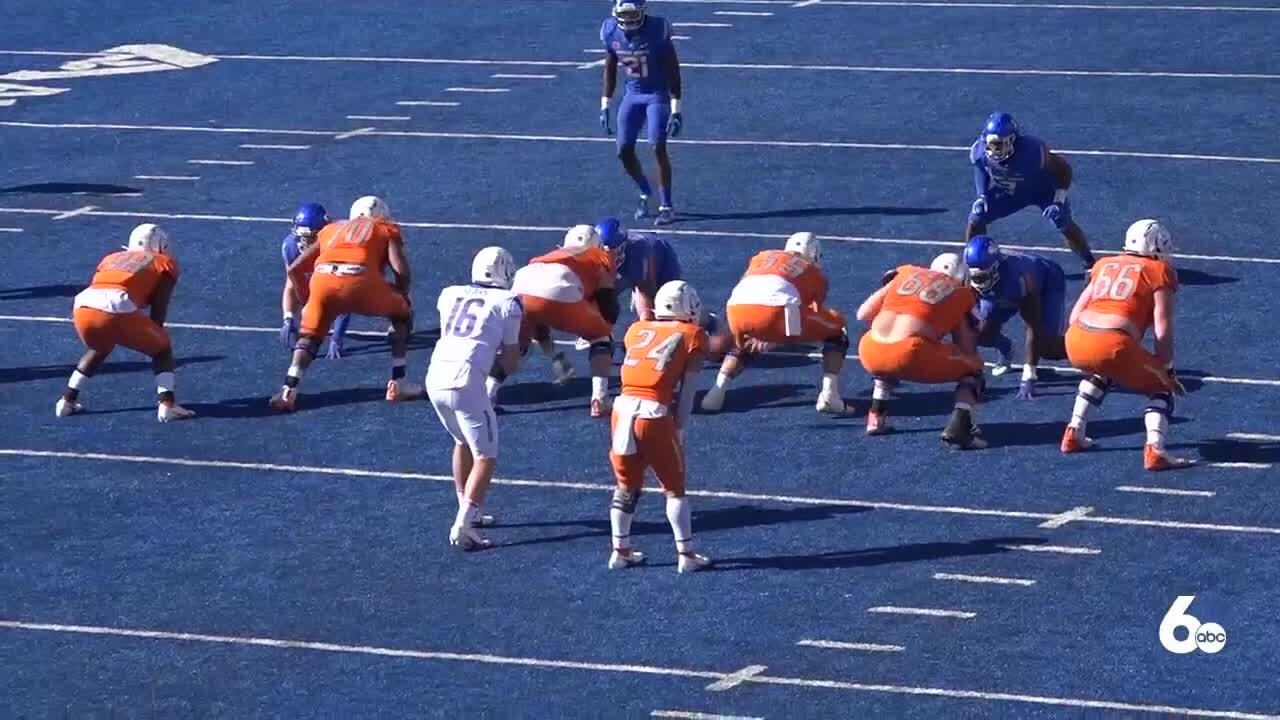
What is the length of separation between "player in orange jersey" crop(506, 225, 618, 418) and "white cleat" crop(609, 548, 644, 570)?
2794 mm

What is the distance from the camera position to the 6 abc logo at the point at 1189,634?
12.1 m

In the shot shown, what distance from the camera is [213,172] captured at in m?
23.5

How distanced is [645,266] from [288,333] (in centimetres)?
261

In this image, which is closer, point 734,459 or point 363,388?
point 734,459

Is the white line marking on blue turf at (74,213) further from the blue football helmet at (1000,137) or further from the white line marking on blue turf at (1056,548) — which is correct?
the white line marking on blue turf at (1056,548)

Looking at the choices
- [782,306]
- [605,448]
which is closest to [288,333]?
[605,448]

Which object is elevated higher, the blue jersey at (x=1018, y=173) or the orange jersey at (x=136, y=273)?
the blue jersey at (x=1018, y=173)

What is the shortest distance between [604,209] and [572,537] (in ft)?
25.4

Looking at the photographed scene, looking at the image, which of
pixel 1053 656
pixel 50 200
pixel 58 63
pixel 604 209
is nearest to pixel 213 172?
pixel 50 200

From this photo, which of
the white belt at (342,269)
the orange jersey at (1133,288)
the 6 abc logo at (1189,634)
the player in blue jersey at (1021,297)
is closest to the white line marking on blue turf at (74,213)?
the white belt at (342,269)

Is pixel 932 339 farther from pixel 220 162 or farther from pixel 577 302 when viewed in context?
pixel 220 162

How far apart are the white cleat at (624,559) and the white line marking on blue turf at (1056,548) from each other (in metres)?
2.03

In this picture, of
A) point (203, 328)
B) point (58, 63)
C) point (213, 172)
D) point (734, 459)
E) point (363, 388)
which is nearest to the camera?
point (734, 459)

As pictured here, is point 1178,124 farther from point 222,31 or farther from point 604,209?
point 222,31
